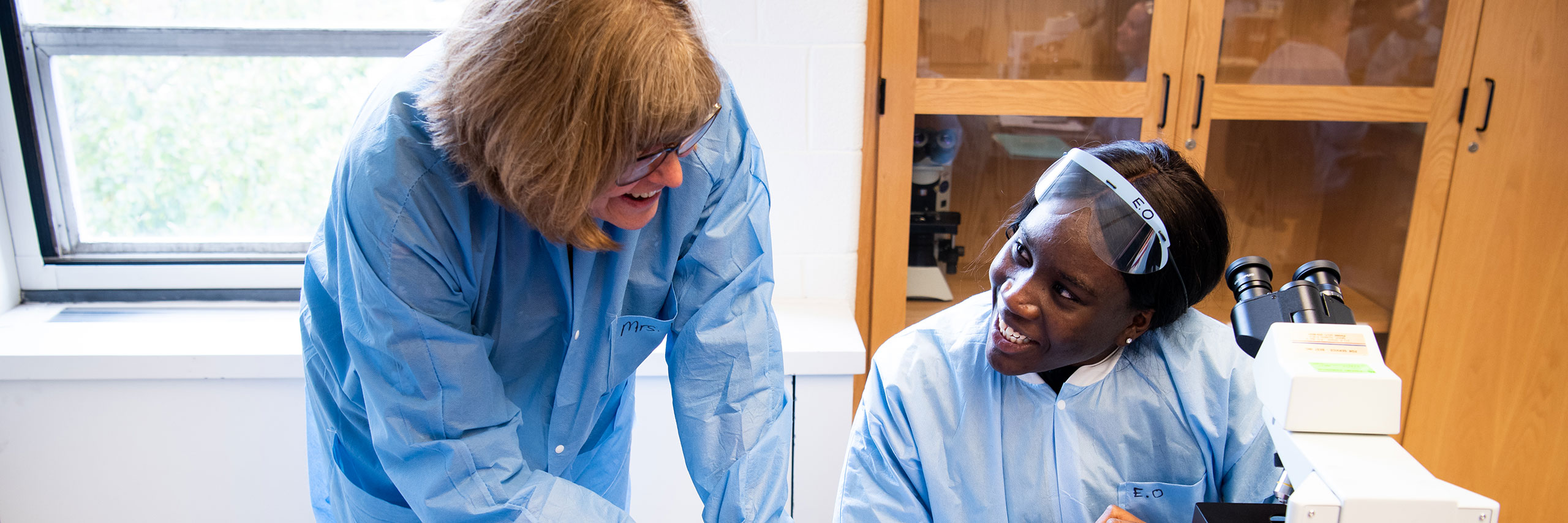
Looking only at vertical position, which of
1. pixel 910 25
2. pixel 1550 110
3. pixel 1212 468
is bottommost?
pixel 1212 468

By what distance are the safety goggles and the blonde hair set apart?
0.50 metres

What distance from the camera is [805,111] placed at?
1.76 m

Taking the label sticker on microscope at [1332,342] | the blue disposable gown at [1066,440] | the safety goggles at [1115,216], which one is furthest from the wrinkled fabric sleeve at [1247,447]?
the label sticker on microscope at [1332,342]

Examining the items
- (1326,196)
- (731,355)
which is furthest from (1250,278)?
(1326,196)

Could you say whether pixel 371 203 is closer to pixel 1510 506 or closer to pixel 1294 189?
pixel 1294 189

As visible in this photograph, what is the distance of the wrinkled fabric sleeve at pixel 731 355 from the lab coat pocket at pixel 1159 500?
17.5 inches

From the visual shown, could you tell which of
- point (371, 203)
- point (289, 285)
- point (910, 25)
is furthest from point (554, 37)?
point (289, 285)

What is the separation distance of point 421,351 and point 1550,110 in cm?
216

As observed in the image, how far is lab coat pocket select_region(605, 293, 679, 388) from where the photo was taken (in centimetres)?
108

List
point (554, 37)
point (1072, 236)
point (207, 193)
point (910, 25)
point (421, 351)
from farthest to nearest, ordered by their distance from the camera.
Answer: point (207, 193)
point (910, 25)
point (1072, 236)
point (421, 351)
point (554, 37)

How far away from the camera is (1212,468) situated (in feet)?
3.87

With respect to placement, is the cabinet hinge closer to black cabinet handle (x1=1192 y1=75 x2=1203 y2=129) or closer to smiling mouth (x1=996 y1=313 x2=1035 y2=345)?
black cabinet handle (x1=1192 y1=75 x2=1203 y2=129)

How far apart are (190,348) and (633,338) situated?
103 cm

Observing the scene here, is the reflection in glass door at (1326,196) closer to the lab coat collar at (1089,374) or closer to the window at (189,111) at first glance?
the lab coat collar at (1089,374)
